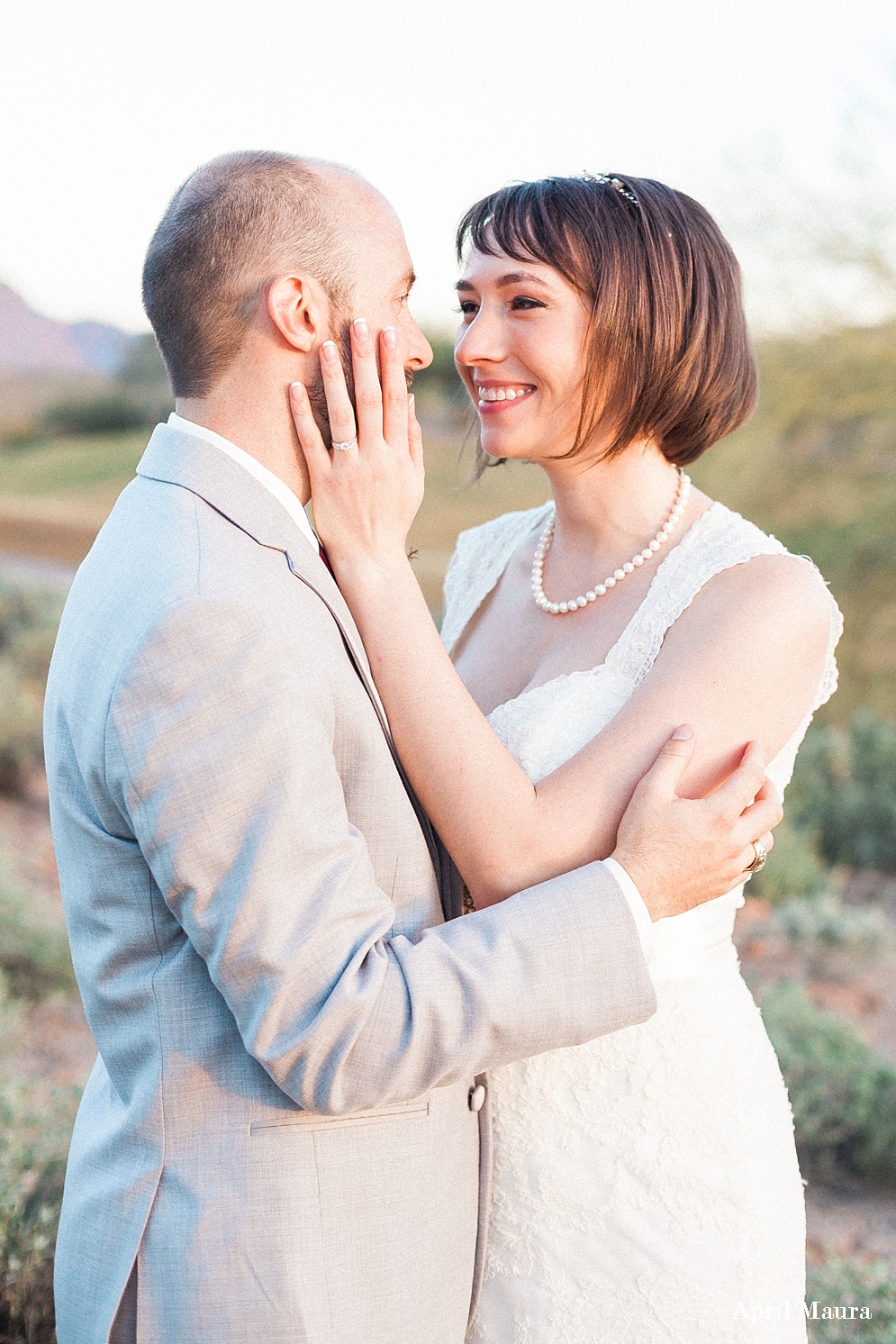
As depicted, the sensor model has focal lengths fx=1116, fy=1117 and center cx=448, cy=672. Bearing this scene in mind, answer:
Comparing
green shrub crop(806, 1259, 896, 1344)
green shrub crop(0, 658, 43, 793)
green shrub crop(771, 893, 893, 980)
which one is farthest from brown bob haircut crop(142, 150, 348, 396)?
green shrub crop(0, 658, 43, 793)

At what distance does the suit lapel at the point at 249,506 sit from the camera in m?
1.50

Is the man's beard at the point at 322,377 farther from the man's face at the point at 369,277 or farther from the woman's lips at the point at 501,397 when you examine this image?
the woman's lips at the point at 501,397

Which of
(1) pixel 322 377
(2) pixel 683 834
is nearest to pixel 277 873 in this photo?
(2) pixel 683 834

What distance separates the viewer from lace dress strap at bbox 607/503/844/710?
76.9 inches

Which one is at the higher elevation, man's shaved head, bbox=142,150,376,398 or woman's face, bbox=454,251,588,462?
man's shaved head, bbox=142,150,376,398

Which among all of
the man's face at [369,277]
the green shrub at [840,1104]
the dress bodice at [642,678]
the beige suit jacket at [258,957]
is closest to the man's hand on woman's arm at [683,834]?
the beige suit jacket at [258,957]

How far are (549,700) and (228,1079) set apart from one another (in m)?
0.90

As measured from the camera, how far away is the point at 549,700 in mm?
2045

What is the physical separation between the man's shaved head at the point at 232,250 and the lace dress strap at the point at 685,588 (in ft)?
2.53

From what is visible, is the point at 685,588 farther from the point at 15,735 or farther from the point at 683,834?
the point at 15,735

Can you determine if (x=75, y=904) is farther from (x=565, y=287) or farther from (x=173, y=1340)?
(x=565, y=287)

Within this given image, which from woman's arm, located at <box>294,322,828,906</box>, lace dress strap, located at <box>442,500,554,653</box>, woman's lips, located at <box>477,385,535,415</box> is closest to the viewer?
woman's arm, located at <box>294,322,828,906</box>

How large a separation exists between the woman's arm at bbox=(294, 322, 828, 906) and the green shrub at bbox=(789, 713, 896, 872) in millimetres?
5113

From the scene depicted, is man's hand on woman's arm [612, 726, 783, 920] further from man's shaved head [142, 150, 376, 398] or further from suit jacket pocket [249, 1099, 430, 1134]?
man's shaved head [142, 150, 376, 398]
